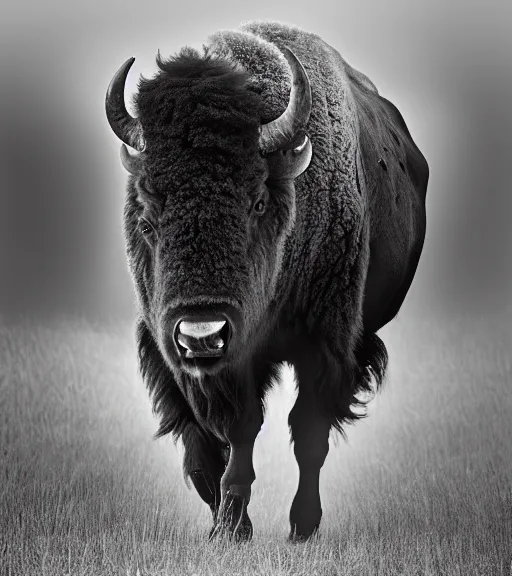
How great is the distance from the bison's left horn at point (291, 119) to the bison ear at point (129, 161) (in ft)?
1.80

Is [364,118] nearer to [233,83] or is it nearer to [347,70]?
[347,70]

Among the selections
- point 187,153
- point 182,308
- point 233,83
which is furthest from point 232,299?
point 233,83

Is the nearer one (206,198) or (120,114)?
(206,198)

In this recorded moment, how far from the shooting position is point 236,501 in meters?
5.45

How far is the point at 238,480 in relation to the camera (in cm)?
547

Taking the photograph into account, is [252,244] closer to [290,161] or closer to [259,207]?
[259,207]

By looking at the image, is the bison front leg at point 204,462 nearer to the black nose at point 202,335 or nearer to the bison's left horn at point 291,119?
the black nose at point 202,335

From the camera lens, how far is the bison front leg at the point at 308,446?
5.64 metres

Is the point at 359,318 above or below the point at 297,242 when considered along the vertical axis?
below

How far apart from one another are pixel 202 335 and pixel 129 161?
983 mm

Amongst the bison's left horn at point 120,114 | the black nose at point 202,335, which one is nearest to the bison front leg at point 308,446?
the black nose at point 202,335

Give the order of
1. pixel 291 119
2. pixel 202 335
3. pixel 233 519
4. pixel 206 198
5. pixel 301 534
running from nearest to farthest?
pixel 202 335
pixel 206 198
pixel 291 119
pixel 233 519
pixel 301 534

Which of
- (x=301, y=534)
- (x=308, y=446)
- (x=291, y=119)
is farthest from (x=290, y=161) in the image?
(x=301, y=534)

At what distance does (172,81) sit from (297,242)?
0.97 m
